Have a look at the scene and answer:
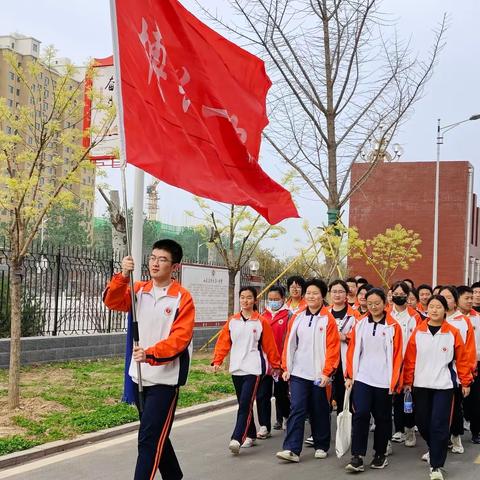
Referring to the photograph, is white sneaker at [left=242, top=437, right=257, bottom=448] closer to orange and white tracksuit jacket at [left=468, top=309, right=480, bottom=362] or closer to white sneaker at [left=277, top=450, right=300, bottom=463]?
white sneaker at [left=277, top=450, right=300, bottom=463]

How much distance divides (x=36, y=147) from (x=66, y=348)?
15.7 feet

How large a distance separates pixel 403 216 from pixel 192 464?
35536 mm

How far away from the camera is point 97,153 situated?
342 inches

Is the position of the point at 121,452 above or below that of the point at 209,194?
below

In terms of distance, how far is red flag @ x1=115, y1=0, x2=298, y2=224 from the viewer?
195 inches

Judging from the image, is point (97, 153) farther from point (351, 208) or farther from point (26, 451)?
point (351, 208)

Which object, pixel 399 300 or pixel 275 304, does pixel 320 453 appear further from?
pixel 399 300

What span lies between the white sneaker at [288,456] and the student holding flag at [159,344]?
1900 millimetres

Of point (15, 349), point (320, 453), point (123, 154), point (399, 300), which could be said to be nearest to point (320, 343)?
point (320, 453)

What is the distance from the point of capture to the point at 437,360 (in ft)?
21.8

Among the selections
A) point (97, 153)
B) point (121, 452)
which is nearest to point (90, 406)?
point (121, 452)

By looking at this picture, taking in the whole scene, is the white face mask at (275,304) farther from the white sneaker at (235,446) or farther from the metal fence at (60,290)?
the metal fence at (60,290)

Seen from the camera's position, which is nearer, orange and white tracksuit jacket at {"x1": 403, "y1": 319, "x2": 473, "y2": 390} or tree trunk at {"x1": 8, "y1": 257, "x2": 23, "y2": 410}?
orange and white tracksuit jacket at {"x1": 403, "y1": 319, "x2": 473, "y2": 390}

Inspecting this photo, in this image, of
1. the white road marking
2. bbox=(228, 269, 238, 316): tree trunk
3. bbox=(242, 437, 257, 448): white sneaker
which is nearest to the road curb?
the white road marking
